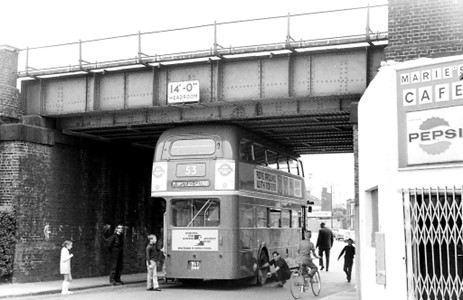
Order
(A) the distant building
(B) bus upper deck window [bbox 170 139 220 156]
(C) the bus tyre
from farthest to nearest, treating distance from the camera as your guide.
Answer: (A) the distant building → (C) the bus tyre → (B) bus upper deck window [bbox 170 139 220 156]

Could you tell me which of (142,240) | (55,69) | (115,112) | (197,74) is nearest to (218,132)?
(197,74)

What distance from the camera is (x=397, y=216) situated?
9328 millimetres

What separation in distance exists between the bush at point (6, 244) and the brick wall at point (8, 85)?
3450mm

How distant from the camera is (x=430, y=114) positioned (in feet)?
30.5

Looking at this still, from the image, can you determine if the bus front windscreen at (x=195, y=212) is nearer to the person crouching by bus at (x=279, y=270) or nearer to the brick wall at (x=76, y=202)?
the person crouching by bus at (x=279, y=270)

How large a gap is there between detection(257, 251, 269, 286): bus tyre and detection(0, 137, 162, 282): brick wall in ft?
20.7

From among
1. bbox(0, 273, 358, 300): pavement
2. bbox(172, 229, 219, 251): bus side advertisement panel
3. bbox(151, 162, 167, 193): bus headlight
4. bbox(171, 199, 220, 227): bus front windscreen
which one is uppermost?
bbox(151, 162, 167, 193): bus headlight

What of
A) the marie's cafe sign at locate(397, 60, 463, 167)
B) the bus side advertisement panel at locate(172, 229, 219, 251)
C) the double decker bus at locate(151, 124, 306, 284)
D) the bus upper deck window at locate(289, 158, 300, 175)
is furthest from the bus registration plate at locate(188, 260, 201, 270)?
the marie's cafe sign at locate(397, 60, 463, 167)

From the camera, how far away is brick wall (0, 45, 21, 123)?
67.7ft

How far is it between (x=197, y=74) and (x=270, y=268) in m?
6.50

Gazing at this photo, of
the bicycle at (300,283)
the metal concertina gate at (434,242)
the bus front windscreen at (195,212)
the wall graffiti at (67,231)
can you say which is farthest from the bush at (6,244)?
the metal concertina gate at (434,242)

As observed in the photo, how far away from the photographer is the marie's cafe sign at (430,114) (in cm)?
908

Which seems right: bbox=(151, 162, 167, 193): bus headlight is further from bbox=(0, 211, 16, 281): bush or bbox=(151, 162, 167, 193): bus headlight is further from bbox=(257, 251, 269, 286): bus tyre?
bbox=(0, 211, 16, 281): bush

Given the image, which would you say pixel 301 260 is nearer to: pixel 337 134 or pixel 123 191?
pixel 337 134
